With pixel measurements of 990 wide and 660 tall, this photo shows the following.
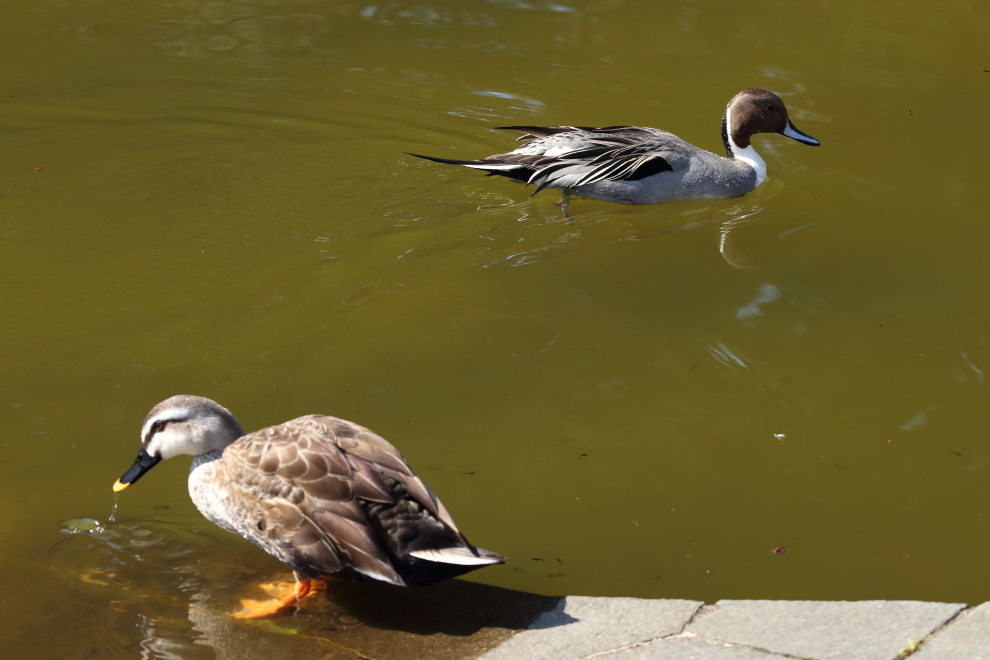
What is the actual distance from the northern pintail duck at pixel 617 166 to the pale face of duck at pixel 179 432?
11.6 ft

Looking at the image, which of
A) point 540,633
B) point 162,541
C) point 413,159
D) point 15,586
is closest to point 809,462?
point 540,633

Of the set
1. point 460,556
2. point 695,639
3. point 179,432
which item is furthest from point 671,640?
point 179,432

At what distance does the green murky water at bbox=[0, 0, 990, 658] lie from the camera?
152 inches

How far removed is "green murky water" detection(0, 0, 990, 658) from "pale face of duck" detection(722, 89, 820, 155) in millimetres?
322

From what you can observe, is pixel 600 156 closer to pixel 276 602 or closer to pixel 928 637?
pixel 276 602

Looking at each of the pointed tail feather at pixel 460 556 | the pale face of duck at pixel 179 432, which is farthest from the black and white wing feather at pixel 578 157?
the pointed tail feather at pixel 460 556

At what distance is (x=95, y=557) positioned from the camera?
3.80 m

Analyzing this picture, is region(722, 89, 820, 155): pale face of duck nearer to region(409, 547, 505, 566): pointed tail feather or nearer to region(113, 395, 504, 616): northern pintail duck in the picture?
region(113, 395, 504, 616): northern pintail duck

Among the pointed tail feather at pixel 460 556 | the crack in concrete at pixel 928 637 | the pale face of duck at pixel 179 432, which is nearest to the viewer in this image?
the crack in concrete at pixel 928 637

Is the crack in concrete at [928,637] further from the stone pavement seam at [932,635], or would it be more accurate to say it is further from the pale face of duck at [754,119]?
the pale face of duck at [754,119]

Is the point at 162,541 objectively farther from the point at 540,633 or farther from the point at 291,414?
the point at 540,633

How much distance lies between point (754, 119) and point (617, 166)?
3.94ft

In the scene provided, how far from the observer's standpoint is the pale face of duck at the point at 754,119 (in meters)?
7.45

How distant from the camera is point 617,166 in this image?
23.1ft
